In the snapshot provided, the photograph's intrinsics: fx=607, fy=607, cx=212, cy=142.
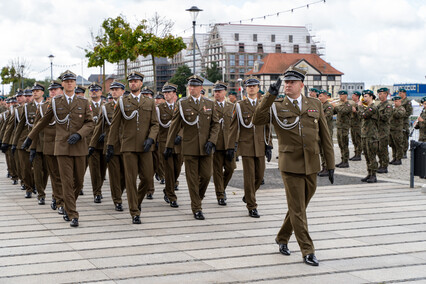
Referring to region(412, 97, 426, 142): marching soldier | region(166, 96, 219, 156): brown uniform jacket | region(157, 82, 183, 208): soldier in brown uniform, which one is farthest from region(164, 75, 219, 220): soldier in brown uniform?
region(412, 97, 426, 142): marching soldier

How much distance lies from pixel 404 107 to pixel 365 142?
17.9 ft

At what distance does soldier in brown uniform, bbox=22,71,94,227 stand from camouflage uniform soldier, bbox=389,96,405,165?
1144cm

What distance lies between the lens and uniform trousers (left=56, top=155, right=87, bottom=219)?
884 cm

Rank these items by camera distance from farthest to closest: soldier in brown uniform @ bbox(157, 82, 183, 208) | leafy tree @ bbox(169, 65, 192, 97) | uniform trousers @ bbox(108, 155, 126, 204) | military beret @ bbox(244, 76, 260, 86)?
leafy tree @ bbox(169, 65, 192, 97), soldier in brown uniform @ bbox(157, 82, 183, 208), uniform trousers @ bbox(108, 155, 126, 204), military beret @ bbox(244, 76, 260, 86)

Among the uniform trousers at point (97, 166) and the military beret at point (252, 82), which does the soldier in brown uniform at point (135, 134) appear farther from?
the uniform trousers at point (97, 166)

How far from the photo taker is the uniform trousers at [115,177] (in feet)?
33.7

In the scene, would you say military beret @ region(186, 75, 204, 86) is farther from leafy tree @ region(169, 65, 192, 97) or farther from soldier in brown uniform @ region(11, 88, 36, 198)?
leafy tree @ region(169, 65, 192, 97)

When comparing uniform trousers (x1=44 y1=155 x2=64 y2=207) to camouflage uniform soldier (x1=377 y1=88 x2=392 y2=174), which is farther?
camouflage uniform soldier (x1=377 y1=88 x2=392 y2=174)

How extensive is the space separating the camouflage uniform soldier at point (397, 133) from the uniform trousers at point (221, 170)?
8.61 m

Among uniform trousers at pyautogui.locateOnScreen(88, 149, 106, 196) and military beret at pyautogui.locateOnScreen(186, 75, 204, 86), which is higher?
military beret at pyautogui.locateOnScreen(186, 75, 204, 86)

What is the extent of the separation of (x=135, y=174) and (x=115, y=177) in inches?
50.2

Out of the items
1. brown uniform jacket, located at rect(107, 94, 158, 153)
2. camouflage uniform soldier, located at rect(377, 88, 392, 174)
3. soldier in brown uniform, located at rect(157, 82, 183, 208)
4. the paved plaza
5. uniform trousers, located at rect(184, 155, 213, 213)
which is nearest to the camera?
the paved plaza

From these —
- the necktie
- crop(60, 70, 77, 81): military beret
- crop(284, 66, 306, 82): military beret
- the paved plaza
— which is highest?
crop(60, 70, 77, 81): military beret

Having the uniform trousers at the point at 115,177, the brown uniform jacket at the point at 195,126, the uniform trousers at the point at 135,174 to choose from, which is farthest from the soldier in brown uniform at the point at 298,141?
the uniform trousers at the point at 115,177
